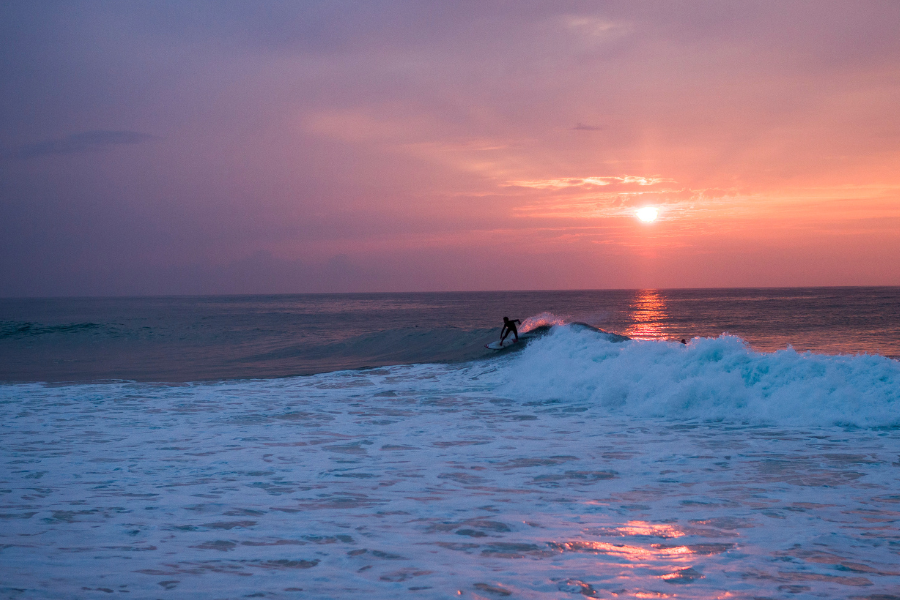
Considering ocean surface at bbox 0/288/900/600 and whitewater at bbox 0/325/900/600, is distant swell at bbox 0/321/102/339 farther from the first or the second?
whitewater at bbox 0/325/900/600

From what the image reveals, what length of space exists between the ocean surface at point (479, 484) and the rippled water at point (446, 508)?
0.03 meters

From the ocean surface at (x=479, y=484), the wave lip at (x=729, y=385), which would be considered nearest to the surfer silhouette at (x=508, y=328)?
the ocean surface at (x=479, y=484)

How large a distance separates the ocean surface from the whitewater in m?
0.03

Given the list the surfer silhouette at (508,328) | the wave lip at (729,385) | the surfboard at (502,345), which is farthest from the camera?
the surfer silhouette at (508,328)

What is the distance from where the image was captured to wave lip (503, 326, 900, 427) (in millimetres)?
10453

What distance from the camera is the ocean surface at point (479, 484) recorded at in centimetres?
442

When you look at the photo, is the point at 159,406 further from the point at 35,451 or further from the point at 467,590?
the point at 467,590

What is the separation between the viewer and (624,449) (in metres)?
8.52

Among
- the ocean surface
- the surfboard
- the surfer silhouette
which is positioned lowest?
the ocean surface

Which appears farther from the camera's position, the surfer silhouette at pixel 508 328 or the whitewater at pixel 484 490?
the surfer silhouette at pixel 508 328

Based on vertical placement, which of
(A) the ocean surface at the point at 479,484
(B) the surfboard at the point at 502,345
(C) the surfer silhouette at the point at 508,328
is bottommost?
(A) the ocean surface at the point at 479,484

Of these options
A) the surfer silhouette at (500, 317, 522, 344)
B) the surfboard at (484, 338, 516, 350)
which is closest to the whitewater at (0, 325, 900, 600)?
the surfboard at (484, 338, 516, 350)

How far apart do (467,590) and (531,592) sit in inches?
17.8

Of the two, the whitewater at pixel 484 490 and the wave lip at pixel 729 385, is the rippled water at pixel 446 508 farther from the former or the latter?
the wave lip at pixel 729 385
